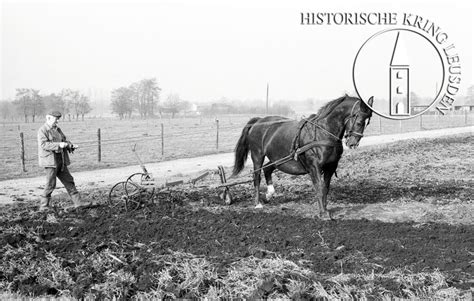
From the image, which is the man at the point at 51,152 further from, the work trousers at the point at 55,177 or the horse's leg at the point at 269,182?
the horse's leg at the point at 269,182

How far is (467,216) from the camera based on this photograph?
866 centimetres

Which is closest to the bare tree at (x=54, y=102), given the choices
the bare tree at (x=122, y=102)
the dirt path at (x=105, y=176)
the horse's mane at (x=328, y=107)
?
the bare tree at (x=122, y=102)

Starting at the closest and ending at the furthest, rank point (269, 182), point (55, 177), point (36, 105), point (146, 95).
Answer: point (55, 177) → point (269, 182) → point (36, 105) → point (146, 95)

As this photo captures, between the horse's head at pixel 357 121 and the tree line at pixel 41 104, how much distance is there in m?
53.5

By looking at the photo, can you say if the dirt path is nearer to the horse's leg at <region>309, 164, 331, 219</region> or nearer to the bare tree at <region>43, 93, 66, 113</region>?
the horse's leg at <region>309, 164, 331, 219</region>

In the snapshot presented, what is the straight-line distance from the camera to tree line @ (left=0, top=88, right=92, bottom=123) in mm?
62844

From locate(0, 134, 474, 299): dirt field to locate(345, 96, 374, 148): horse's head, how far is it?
1489mm

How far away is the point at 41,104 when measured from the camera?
63156 millimetres

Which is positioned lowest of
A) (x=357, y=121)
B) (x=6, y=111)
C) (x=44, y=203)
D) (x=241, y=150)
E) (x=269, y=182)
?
(x=44, y=203)

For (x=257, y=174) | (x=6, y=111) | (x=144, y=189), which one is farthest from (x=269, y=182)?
(x=6, y=111)

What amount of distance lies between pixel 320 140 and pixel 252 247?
8.90 feet

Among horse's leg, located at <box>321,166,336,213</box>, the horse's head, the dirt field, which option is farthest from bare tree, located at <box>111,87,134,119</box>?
the horse's head

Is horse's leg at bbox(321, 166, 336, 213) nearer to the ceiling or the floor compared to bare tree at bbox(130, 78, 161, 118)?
nearer to the floor

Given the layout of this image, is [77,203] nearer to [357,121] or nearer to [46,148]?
[46,148]
